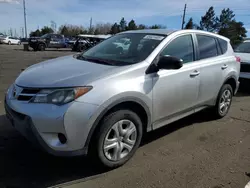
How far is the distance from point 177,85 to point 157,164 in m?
1.09

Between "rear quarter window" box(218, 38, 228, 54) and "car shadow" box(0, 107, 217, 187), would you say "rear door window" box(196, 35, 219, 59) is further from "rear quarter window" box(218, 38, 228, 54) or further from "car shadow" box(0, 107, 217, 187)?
"car shadow" box(0, 107, 217, 187)

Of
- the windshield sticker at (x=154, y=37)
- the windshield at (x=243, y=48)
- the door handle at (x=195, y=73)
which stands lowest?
the door handle at (x=195, y=73)

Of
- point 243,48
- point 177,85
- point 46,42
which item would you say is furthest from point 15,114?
point 46,42

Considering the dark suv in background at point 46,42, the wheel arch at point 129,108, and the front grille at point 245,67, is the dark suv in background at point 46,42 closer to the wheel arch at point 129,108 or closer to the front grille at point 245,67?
the front grille at point 245,67

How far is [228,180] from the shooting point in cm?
304

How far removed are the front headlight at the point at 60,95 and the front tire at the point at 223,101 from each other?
115 inches

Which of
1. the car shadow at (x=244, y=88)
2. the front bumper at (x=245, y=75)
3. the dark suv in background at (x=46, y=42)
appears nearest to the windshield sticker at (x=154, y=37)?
the car shadow at (x=244, y=88)

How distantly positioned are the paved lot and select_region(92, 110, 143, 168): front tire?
0.16 meters

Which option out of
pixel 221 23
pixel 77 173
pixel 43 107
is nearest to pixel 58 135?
pixel 43 107

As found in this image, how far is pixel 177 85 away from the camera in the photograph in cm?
367

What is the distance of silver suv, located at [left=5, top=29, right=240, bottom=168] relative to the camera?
271 centimetres

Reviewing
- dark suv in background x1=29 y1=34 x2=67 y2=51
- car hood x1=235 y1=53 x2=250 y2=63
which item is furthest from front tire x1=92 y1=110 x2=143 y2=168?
dark suv in background x1=29 y1=34 x2=67 y2=51

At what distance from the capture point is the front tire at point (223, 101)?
15.8 feet

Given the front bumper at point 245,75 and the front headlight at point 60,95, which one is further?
the front bumper at point 245,75
